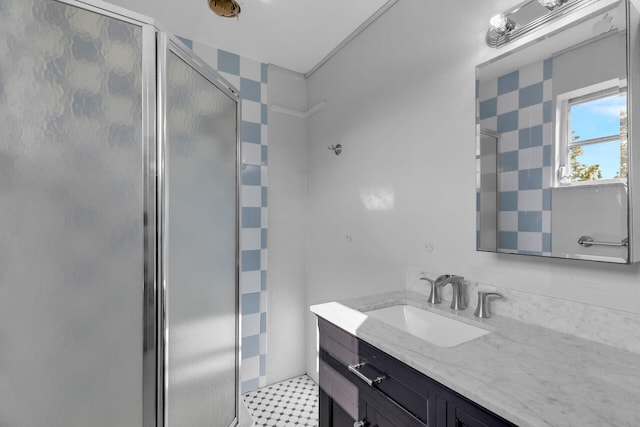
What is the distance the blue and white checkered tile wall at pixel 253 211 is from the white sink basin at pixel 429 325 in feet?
3.90

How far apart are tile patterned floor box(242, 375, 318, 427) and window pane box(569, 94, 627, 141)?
6.44 ft

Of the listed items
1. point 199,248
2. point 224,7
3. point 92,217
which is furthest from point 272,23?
point 92,217

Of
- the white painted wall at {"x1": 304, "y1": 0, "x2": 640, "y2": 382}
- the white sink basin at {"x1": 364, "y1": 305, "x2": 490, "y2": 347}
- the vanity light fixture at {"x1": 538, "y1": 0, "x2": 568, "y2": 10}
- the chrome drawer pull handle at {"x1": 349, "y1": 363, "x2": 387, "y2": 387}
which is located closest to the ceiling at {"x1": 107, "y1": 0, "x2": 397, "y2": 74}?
the white painted wall at {"x1": 304, "y1": 0, "x2": 640, "y2": 382}

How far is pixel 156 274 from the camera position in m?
0.92

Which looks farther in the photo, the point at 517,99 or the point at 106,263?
the point at 517,99

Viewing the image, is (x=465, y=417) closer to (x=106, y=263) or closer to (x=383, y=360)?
(x=383, y=360)

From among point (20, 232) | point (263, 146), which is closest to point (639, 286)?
point (20, 232)

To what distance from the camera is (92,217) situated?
2.71 ft

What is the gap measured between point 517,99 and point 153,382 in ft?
5.03

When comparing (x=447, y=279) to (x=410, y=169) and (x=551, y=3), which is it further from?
(x=551, y=3)

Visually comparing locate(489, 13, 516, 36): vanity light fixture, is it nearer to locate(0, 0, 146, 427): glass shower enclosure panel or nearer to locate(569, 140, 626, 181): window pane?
locate(569, 140, 626, 181): window pane

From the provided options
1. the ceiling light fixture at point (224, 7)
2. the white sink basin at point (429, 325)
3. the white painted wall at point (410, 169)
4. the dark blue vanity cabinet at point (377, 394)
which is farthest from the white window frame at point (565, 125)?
the ceiling light fixture at point (224, 7)

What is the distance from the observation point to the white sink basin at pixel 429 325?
107 cm

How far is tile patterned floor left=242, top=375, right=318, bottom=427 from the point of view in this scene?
1833 mm
